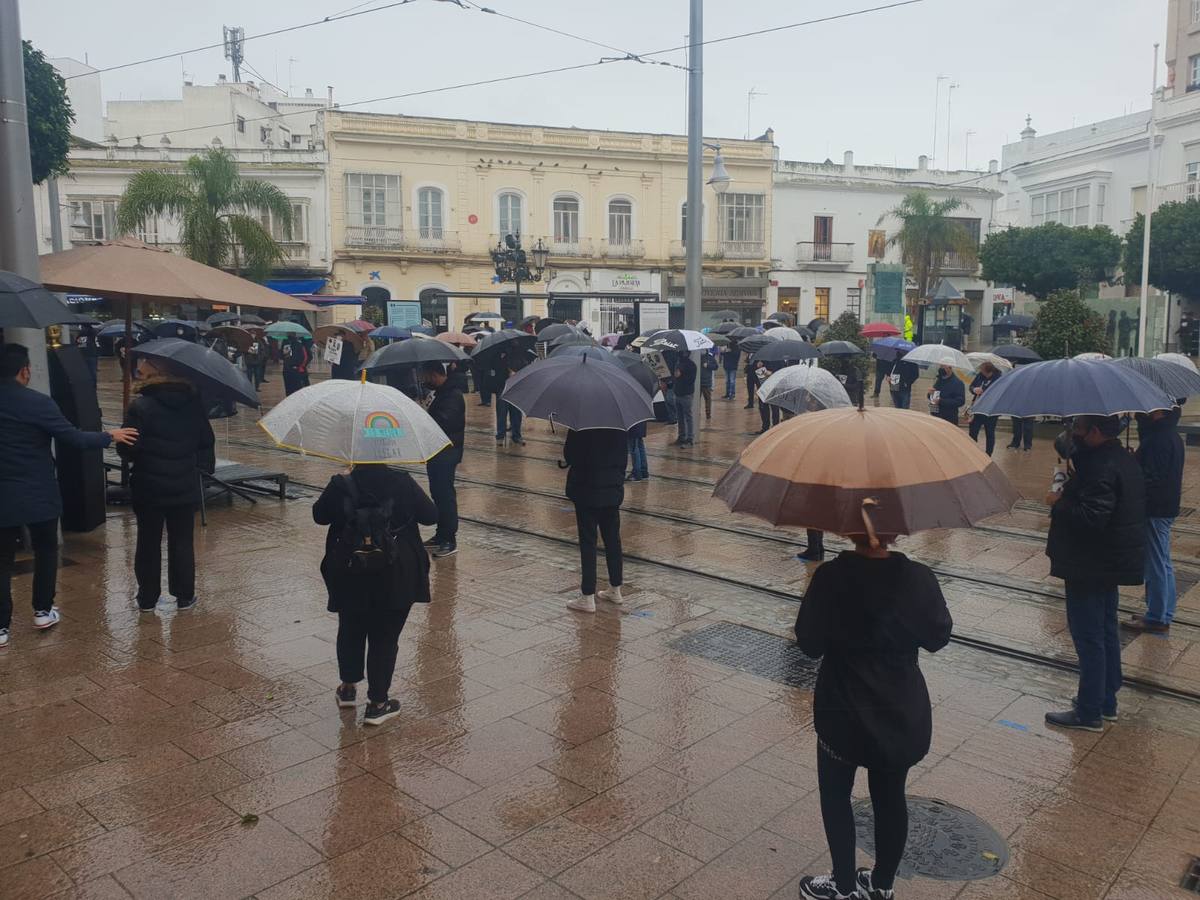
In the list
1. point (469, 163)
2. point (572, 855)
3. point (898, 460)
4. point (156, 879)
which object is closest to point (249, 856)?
point (156, 879)

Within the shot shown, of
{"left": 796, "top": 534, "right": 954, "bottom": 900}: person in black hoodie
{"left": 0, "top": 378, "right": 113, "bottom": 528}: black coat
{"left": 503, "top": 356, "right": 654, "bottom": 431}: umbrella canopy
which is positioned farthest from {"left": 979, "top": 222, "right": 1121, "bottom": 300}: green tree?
{"left": 796, "top": 534, "right": 954, "bottom": 900}: person in black hoodie

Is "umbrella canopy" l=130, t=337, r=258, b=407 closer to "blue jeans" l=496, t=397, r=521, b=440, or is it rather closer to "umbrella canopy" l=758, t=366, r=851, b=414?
"umbrella canopy" l=758, t=366, r=851, b=414

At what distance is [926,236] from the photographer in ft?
133

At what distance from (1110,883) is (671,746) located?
1.94m

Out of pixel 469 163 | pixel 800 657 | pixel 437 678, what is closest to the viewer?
pixel 437 678

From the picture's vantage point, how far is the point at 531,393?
6.62 meters

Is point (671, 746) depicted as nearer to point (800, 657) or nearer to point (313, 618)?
point (800, 657)

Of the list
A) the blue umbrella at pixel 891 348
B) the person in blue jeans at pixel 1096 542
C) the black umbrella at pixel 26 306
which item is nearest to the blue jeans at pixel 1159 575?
the person in blue jeans at pixel 1096 542

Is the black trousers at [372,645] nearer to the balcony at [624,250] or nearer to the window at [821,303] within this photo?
the balcony at [624,250]

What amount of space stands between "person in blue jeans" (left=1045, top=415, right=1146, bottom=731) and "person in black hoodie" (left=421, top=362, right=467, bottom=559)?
4.71 meters

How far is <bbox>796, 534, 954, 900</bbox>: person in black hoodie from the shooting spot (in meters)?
3.18

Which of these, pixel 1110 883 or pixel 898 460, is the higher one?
pixel 898 460

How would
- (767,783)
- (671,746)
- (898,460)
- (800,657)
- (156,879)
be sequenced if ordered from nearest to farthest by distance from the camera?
Result: (898,460) → (156,879) → (767,783) → (671,746) → (800,657)

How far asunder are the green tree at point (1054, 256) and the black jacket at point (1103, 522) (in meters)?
32.2
